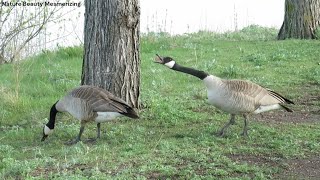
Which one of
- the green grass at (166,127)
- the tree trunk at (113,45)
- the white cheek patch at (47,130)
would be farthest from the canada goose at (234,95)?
the white cheek patch at (47,130)

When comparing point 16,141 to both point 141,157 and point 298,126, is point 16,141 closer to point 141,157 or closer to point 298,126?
point 141,157

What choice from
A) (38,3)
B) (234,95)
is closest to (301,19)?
(38,3)

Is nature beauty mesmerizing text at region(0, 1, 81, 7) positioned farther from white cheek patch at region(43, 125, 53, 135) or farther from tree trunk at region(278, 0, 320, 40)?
white cheek patch at region(43, 125, 53, 135)

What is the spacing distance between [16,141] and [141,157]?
2000 millimetres

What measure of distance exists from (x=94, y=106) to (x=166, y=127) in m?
1.26

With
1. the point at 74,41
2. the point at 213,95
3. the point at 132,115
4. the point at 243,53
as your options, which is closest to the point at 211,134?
the point at 213,95

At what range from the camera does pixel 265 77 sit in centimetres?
1051

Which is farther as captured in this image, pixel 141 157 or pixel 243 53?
pixel 243 53

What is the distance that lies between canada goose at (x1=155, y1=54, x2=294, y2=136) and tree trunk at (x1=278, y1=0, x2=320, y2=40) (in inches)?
263

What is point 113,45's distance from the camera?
26.2 feet

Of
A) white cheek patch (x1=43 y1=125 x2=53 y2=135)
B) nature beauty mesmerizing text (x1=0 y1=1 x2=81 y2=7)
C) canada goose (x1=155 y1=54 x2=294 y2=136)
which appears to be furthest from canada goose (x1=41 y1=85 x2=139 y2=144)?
nature beauty mesmerizing text (x1=0 y1=1 x2=81 y2=7)

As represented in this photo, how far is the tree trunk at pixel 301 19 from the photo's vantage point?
13.4m

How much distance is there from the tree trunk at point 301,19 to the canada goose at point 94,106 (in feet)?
25.2

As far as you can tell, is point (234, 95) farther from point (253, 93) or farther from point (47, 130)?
Answer: point (47, 130)
